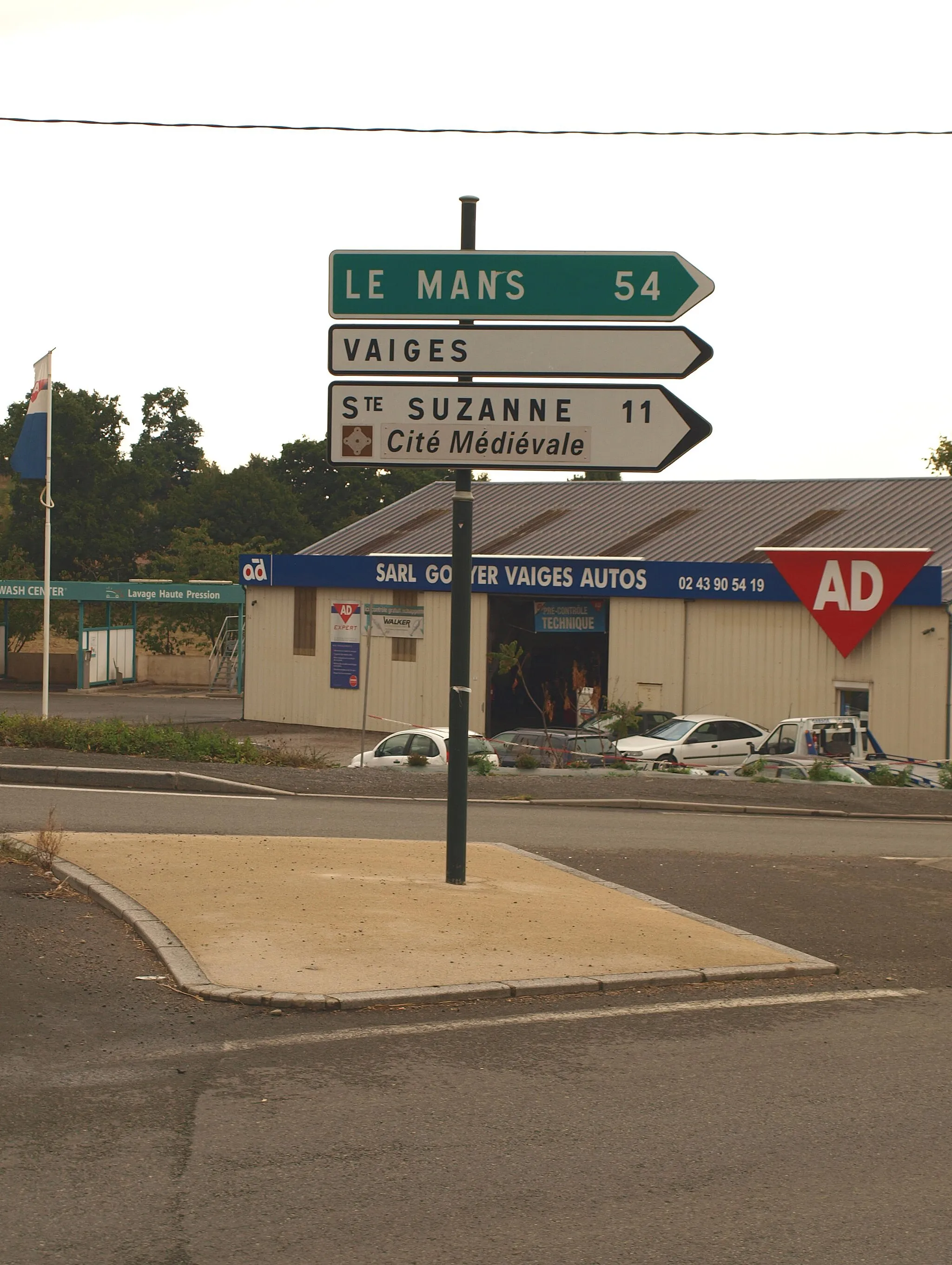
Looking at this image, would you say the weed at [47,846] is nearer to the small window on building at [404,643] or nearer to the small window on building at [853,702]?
the small window on building at [853,702]

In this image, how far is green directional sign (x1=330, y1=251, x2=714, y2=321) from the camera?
28.0 ft

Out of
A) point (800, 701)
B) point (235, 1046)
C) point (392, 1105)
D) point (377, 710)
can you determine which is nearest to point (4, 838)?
point (235, 1046)

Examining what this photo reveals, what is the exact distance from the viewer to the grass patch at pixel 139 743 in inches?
743

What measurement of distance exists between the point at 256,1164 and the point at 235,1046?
126 cm

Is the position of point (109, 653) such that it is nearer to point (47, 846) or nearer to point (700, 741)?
point (700, 741)

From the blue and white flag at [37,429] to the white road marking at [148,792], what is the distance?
39.1ft

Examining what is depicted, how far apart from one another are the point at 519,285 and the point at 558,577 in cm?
2397

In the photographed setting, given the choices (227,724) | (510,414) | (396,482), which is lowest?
(227,724)

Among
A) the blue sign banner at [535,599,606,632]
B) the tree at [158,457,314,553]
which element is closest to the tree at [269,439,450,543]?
the tree at [158,457,314,553]

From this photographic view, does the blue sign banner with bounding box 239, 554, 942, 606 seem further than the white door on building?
No

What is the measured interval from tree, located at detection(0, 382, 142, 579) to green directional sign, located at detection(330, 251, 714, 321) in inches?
2806

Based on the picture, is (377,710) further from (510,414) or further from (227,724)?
(510,414)

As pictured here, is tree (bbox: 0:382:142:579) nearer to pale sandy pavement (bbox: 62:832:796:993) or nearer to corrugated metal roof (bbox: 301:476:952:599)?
corrugated metal roof (bbox: 301:476:952:599)

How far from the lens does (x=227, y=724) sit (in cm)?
3628
